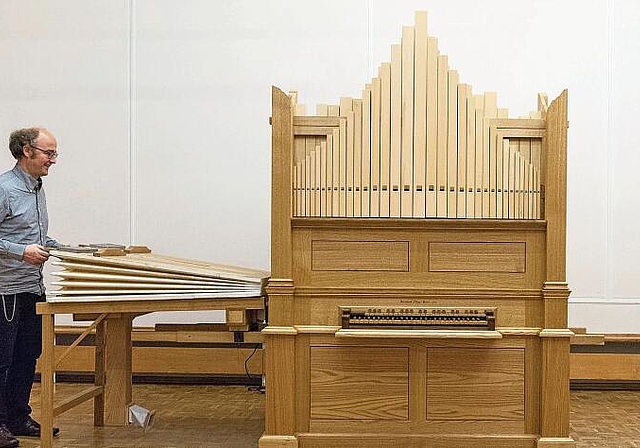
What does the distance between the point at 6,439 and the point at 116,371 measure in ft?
2.68

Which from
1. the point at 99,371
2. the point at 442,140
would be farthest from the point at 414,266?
the point at 99,371

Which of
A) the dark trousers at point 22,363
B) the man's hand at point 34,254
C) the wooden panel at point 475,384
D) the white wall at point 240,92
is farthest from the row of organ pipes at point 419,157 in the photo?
the white wall at point 240,92

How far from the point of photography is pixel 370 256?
4.64 metres

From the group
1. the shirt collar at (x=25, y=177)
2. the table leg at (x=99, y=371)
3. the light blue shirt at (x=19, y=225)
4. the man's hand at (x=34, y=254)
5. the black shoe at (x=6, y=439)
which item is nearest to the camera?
the man's hand at (x=34, y=254)

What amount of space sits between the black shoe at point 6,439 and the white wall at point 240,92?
2.26 m

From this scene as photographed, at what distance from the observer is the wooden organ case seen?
4.59 m

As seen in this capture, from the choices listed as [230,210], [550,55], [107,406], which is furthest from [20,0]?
[550,55]

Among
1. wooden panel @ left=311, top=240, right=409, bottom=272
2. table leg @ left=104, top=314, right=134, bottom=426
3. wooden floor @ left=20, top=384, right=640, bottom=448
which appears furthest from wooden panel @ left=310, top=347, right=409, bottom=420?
table leg @ left=104, top=314, right=134, bottom=426

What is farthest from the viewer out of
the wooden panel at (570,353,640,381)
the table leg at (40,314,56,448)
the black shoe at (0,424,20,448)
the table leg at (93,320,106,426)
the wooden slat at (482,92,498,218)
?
the wooden panel at (570,353,640,381)

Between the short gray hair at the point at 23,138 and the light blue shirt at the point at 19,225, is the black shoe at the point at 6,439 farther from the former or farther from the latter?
the short gray hair at the point at 23,138

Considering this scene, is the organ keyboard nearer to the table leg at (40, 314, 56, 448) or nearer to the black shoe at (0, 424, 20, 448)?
the table leg at (40, 314, 56, 448)

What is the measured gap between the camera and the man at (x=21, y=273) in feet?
16.2

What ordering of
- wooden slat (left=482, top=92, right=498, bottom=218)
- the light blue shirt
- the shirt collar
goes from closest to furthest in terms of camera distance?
wooden slat (left=482, top=92, right=498, bottom=218) → the light blue shirt → the shirt collar

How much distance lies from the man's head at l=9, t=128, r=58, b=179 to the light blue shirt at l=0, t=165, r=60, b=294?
0.18ft
